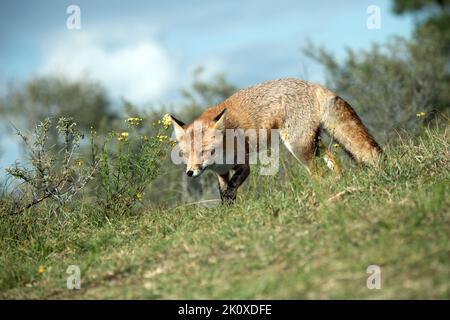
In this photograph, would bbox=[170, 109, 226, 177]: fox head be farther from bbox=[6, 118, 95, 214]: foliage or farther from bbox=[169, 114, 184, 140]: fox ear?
bbox=[6, 118, 95, 214]: foliage

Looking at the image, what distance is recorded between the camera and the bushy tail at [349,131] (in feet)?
23.3

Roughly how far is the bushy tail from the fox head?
131 cm

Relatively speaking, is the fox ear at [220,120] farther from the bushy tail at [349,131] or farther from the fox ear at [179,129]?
the bushy tail at [349,131]

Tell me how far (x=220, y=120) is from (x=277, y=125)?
853mm

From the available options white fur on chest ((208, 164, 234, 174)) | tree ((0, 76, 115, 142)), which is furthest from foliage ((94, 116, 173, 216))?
tree ((0, 76, 115, 142))

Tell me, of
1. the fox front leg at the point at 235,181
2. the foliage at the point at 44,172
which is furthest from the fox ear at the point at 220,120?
the foliage at the point at 44,172

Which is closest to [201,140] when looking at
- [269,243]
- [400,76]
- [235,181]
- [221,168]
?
[221,168]

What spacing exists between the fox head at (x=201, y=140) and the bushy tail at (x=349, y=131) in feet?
4.29

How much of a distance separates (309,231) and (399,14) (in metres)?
19.1

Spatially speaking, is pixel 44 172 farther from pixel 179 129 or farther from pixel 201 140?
pixel 201 140

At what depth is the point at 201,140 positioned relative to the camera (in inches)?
296

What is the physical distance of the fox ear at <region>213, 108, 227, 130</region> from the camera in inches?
294

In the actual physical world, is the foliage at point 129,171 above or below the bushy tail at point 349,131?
below
